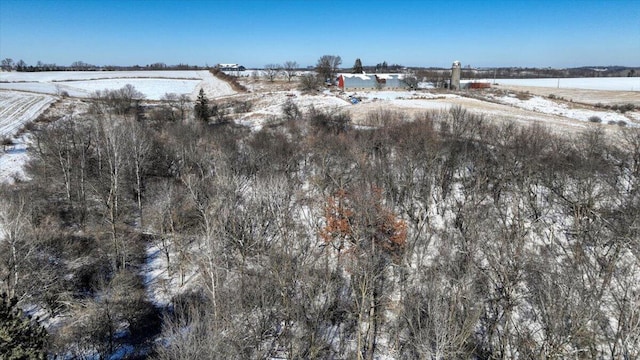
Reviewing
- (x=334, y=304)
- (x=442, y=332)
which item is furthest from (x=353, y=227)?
(x=442, y=332)

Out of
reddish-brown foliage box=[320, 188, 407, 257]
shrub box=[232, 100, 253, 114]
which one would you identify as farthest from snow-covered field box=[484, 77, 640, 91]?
reddish-brown foliage box=[320, 188, 407, 257]

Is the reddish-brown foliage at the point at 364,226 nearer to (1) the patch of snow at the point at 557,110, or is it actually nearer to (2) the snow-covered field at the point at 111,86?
(1) the patch of snow at the point at 557,110

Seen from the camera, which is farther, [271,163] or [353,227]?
[271,163]

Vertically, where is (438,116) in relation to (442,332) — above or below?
above

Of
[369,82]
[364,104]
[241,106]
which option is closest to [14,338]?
[364,104]

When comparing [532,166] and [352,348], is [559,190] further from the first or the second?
[352,348]

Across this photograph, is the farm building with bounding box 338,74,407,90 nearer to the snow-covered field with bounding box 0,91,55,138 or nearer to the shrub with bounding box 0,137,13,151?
the snow-covered field with bounding box 0,91,55,138
